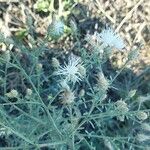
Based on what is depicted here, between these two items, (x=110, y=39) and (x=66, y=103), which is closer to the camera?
(x=66, y=103)

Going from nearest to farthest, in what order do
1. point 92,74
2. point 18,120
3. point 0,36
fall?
1. point 0,36
2. point 18,120
3. point 92,74

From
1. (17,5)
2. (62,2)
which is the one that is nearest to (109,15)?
(62,2)

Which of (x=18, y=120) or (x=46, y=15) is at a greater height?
(x=46, y=15)

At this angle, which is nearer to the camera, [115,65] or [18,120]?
[18,120]

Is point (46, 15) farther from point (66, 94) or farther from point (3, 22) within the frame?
point (66, 94)

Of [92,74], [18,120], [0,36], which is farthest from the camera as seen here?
[92,74]

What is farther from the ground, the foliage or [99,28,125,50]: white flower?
[99,28,125,50]: white flower

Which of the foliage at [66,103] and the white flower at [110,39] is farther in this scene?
the white flower at [110,39]

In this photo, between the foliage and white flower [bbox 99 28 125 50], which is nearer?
the foliage

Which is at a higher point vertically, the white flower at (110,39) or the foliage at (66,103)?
the white flower at (110,39)

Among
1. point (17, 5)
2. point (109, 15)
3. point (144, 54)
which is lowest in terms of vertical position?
point (144, 54)
